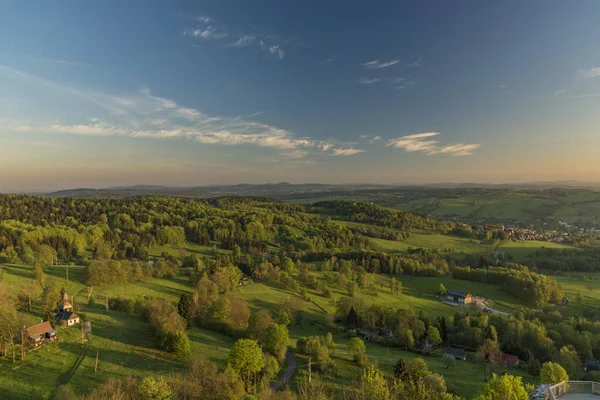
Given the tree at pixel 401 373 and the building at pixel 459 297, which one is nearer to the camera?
the tree at pixel 401 373

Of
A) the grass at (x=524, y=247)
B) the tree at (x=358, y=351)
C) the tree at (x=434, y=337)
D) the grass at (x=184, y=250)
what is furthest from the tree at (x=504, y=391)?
the grass at (x=524, y=247)

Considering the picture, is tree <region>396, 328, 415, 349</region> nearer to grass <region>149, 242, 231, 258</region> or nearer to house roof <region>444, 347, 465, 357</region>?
house roof <region>444, 347, 465, 357</region>

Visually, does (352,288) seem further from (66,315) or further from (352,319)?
(66,315)

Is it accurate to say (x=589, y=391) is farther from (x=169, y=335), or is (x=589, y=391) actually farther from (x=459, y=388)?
(x=169, y=335)

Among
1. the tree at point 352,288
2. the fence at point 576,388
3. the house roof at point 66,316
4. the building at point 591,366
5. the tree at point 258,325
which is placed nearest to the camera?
the fence at point 576,388

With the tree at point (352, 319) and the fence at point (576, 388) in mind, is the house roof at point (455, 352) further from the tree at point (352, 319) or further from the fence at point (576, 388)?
the fence at point (576, 388)
